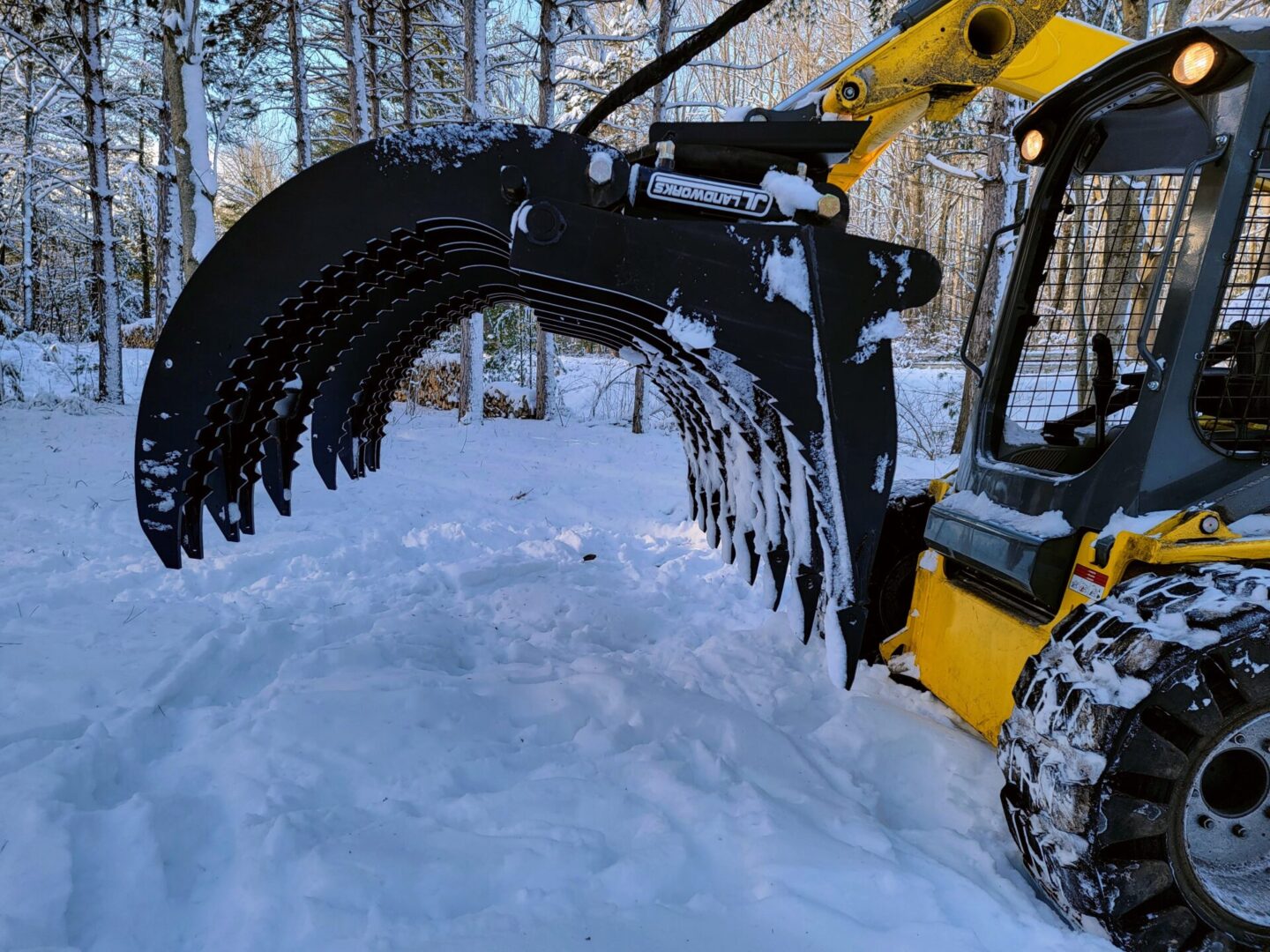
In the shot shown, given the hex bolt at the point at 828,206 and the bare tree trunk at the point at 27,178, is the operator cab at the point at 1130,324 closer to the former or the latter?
the hex bolt at the point at 828,206

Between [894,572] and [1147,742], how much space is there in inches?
54.3

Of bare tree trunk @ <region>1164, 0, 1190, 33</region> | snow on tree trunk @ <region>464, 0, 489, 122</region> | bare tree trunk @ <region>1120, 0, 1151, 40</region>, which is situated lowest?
bare tree trunk @ <region>1120, 0, 1151, 40</region>

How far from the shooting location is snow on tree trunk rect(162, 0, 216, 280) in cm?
649

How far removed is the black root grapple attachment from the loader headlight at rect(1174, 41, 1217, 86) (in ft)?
2.72

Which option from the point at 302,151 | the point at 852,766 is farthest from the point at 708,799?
the point at 302,151

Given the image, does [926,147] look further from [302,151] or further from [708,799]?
[708,799]

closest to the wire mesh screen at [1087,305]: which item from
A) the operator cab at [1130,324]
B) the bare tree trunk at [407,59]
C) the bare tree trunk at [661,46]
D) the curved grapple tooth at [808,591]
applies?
the operator cab at [1130,324]

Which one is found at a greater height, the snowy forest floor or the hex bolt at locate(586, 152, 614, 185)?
the hex bolt at locate(586, 152, 614, 185)

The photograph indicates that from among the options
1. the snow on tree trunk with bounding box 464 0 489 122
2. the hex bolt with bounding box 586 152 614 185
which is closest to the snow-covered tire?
the hex bolt with bounding box 586 152 614 185

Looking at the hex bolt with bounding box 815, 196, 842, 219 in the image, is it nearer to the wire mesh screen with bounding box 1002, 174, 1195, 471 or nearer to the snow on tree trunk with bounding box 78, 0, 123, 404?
the wire mesh screen with bounding box 1002, 174, 1195, 471

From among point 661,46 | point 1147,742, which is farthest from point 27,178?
point 1147,742

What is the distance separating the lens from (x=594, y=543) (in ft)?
17.1

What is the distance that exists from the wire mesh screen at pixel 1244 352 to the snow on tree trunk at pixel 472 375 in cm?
998

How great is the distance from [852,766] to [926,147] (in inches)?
414
